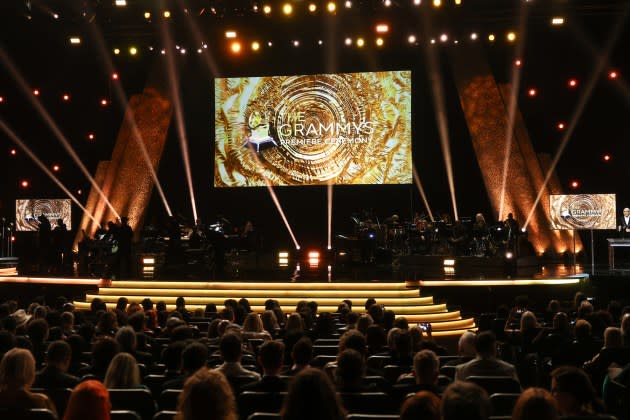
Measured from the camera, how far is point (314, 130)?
725 inches

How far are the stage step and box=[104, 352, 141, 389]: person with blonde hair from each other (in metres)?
7.63

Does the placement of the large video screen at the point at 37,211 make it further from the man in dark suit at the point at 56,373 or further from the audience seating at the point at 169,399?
the audience seating at the point at 169,399

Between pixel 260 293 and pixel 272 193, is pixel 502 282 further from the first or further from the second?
pixel 272 193

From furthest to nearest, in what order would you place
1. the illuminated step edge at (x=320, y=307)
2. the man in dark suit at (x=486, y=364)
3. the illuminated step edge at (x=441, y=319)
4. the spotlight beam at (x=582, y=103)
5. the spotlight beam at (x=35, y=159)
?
the spotlight beam at (x=35, y=159) < the spotlight beam at (x=582, y=103) < the illuminated step edge at (x=320, y=307) < the illuminated step edge at (x=441, y=319) < the man in dark suit at (x=486, y=364)

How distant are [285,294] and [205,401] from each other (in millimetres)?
10170

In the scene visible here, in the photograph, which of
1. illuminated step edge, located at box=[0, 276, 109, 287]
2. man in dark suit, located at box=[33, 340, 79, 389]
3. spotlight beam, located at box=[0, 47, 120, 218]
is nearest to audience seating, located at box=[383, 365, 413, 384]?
man in dark suit, located at box=[33, 340, 79, 389]

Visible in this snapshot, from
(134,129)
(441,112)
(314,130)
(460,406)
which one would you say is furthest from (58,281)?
(460,406)

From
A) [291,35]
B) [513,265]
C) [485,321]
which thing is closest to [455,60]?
[291,35]

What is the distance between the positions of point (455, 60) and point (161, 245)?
29.8ft

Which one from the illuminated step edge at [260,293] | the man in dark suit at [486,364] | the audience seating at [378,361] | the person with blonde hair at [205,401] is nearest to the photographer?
the person with blonde hair at [205,401]

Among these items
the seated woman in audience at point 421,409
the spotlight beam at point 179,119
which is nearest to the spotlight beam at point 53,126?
the spotlight beam at point 179,119

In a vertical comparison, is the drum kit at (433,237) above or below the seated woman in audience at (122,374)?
above

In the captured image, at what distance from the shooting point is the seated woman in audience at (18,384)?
3.64m

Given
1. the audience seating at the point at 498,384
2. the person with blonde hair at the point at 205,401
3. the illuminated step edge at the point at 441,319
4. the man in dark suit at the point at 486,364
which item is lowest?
the illuminated step edge at the point at 441,319
